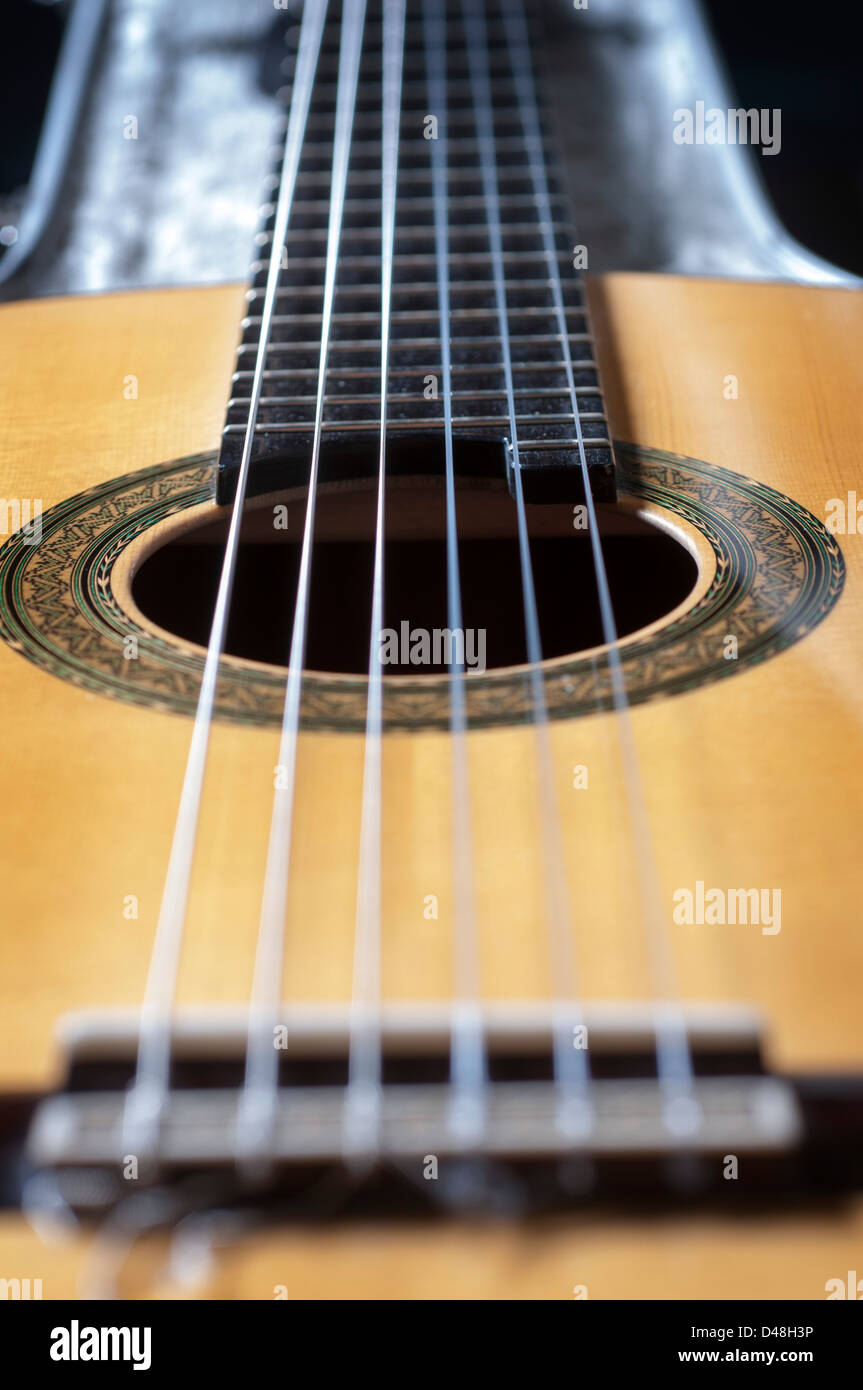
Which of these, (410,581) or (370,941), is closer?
(370,941)

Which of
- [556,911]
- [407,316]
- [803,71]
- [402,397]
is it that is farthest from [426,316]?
[803,71]

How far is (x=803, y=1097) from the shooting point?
18.5 inches

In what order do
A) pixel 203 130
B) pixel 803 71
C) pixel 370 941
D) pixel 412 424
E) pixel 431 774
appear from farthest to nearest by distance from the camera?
1. pixel 803 71
2. pixel 203 130
3. pixel 412 424
4. pixel 431 774
5. pixel 370 941

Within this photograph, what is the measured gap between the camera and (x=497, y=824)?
0.62 meters

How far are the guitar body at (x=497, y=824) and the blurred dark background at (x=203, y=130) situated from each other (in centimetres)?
56

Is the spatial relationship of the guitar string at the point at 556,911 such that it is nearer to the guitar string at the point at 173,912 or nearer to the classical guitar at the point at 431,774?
the classical guitar at the point at 431,774

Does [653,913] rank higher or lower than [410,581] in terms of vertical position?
lower

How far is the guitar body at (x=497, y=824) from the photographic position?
0.42 m

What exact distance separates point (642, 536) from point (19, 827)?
556 millimetres

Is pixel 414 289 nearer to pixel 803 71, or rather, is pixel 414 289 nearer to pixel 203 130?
pixel 203 130

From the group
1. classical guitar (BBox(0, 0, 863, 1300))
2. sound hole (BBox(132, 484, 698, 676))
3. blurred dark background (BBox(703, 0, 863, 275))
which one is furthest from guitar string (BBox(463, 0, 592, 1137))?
blurred dark background (BBox(703, 0, 863, 275))

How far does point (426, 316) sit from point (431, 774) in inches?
23.4

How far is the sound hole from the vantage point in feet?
3.30
